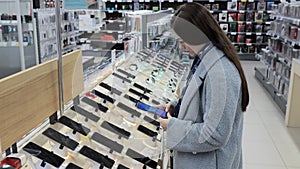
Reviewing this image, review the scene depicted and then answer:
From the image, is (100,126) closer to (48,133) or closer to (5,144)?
(48,133)

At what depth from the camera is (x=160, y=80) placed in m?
3.34

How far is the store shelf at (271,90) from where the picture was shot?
5.25 metres

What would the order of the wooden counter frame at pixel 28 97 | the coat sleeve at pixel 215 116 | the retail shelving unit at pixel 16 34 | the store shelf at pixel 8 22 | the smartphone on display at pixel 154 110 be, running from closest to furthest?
the wooden counter frame at pixel 28 97
the coat sleeve at pixel 215 116
the smartphone on display at pixel 154 110
the retail shelving unit at pixel 16 34
the store shelf at pixel 8 22

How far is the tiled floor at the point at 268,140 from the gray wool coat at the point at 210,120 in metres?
2.17

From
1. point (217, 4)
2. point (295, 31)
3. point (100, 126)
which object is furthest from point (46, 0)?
point (217, 4)

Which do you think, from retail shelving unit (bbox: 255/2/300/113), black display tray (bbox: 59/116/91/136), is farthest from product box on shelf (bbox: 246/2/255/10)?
black display tray (bbox: 59/116/91/136)

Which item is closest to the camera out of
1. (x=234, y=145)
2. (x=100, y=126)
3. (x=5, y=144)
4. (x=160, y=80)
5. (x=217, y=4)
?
(x=5, y=144)

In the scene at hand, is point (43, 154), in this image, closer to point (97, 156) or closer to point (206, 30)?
point (97, 156)

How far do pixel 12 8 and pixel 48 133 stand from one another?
13.4 feet

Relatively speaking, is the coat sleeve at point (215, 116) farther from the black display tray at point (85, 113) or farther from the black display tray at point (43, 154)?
the black display tray at point (85, 113)

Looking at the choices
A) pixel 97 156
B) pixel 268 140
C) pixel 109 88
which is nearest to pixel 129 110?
pixel 109 88

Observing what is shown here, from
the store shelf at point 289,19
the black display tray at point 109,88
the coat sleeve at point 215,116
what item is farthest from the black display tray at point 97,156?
the store shelf at point 289,19

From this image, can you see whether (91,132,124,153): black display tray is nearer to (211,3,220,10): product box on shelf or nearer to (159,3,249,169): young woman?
(159,3,249,169): young woman

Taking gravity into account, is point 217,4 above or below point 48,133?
above
